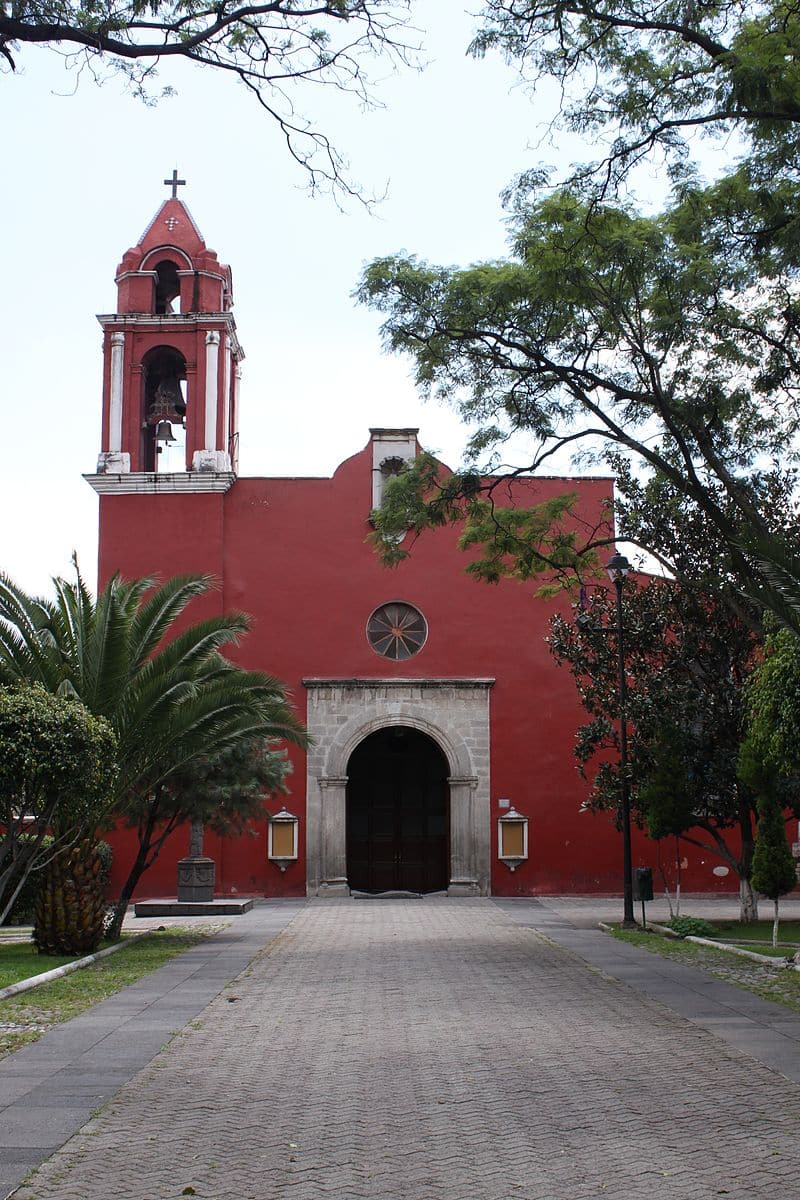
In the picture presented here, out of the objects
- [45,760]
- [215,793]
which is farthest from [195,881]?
[45,760]

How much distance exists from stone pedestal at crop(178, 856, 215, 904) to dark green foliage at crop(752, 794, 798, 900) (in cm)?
998

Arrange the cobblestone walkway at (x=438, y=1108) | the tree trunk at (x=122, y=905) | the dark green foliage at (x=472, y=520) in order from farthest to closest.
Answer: the tree trunk at (x=122, y=905) < the dark green foliage at (x=472, y=520) < the cobblestone walkway at (x=438, y=1108)

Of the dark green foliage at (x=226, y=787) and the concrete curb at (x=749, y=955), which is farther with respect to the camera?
the dark green foliage at (x=226, y=787)

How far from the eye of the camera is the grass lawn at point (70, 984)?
910 cm

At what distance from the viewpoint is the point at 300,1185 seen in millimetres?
5156

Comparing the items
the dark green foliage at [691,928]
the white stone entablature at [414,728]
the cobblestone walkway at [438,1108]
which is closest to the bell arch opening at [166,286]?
the white stone entablature at [414,728]

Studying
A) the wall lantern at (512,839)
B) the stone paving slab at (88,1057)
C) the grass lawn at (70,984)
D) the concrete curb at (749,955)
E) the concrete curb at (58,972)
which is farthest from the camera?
the wall lantern at (512,839)

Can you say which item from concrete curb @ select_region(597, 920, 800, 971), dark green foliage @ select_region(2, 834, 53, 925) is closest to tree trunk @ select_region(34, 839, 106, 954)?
dark green foliage @ select_region(2, 834, 53, 925)

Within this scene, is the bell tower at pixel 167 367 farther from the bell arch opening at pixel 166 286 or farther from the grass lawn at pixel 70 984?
the grass lawn at pixel 70 984

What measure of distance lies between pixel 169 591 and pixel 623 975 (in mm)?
7347

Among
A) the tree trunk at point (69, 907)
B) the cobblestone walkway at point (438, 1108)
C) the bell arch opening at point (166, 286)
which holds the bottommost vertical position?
the cobblestone walkway at point (438, 1108)

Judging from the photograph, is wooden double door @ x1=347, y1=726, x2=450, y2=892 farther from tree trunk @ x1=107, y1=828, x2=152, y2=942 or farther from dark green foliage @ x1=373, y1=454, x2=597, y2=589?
dark green foliage @ x1=373, y1=454, x2=597, y2=589

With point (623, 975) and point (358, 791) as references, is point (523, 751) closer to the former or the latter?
point (358, 791)

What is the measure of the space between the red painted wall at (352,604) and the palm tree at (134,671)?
852cm
